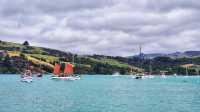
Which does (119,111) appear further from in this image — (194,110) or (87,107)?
(194,110)

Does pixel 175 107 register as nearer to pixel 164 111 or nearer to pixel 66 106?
pixel 164 111

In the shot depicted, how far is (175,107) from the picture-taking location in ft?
270

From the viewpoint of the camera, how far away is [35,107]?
79.5 m

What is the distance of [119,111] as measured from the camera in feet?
246

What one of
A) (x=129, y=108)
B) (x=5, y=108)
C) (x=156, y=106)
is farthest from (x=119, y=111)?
(x=5, y=108)

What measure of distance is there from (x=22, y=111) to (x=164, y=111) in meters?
23.3

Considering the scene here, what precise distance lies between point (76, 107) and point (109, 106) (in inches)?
253

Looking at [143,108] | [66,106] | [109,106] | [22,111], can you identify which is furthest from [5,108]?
[143,108]

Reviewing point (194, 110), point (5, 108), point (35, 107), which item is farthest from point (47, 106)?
point (194, 110)

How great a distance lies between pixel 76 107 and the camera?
265ft

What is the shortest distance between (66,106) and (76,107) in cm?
237

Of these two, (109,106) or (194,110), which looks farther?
(109,106)

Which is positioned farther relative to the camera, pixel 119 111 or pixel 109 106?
pixel 109 106

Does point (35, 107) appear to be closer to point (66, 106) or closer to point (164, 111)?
point (66, 106)
